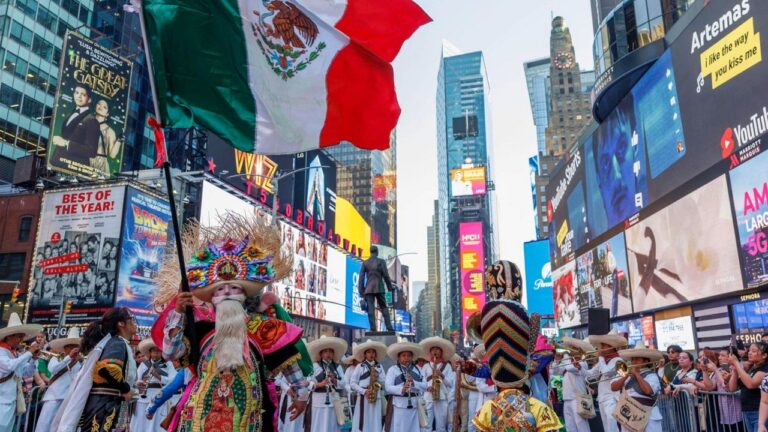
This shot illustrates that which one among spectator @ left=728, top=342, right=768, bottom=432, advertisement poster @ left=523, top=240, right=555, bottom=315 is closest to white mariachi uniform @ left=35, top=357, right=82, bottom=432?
spectator @ left=728, top=342, right=768, bottom=432

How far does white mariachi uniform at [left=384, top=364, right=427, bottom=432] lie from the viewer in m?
10.7

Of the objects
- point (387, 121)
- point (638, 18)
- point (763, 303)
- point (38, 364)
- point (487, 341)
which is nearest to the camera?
point (487, 341)

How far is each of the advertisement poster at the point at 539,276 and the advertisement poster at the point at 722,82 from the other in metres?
39.0

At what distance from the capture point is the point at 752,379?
7668 mm

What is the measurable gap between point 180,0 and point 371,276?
970 cm

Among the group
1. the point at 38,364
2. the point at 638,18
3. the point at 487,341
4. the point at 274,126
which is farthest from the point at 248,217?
the point at 638,18

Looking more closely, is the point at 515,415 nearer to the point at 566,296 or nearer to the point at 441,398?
the point at 441,398

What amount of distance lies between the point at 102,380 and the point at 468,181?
117 metres

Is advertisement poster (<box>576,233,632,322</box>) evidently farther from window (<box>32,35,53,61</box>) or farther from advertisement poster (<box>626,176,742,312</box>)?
window (<box>32,35,53,61</box>)

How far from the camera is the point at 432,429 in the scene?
12.2 meters

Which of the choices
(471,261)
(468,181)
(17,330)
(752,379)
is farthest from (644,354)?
(468,181)

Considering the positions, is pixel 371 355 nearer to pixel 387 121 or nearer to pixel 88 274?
pixel 387 121

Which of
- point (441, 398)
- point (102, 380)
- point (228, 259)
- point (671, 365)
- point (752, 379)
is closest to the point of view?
point (228, 259)

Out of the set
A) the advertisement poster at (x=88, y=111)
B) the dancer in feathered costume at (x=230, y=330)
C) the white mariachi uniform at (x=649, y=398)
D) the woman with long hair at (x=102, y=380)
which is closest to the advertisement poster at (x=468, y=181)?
the advertisement poster at (x=88, y=111)
